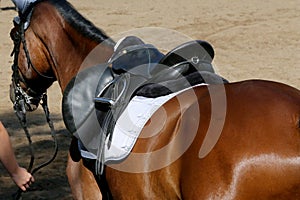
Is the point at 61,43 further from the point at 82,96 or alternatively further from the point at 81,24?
the point at 82,96

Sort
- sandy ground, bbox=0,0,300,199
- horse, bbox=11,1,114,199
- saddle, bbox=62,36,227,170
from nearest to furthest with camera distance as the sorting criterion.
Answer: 1. saddle, bbox=62,36,227,170
2. horse, bbox=11,1,114,199
3. sandy ground, bbox=0,0,300,199

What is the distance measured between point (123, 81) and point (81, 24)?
2.20ft

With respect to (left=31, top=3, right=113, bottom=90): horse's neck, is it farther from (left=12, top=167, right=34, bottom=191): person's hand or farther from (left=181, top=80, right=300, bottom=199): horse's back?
(left=181, top=80, right=300, bottom=199): horse's back

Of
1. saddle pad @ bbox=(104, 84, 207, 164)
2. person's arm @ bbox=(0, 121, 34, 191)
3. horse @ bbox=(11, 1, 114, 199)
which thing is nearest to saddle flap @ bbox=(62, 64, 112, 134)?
horse @ bbox=(11, 1, 114, 199)

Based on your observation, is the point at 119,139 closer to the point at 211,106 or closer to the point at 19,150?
the point at 211,106

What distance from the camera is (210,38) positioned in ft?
39.2

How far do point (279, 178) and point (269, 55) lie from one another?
26.3 feet

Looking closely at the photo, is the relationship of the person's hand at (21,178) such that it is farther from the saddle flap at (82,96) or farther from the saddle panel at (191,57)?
the saddle panel at (191,57)

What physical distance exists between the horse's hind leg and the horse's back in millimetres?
983

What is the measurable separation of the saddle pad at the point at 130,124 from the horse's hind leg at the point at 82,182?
1.11ft

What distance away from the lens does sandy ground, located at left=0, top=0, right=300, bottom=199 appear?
687 centimetres

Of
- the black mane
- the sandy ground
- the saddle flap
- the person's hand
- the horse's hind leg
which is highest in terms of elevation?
the black mane

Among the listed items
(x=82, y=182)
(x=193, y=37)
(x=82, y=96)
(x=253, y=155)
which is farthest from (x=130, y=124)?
(x=193, y=37)

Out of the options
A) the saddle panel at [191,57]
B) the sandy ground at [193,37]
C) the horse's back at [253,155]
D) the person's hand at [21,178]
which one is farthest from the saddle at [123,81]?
the sandy ground at [193,37]
